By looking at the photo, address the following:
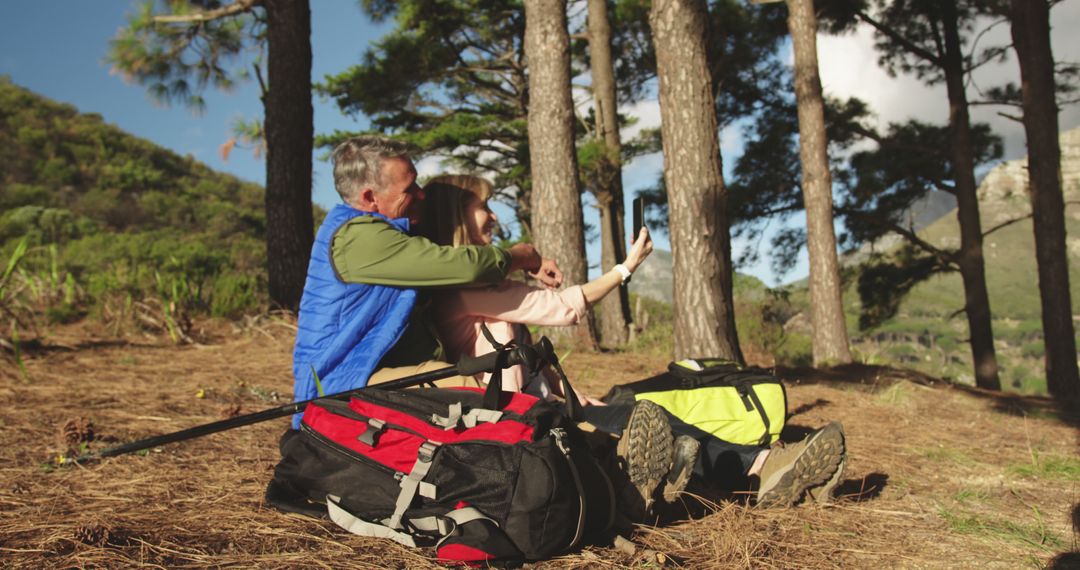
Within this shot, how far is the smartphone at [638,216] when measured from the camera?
254 cm

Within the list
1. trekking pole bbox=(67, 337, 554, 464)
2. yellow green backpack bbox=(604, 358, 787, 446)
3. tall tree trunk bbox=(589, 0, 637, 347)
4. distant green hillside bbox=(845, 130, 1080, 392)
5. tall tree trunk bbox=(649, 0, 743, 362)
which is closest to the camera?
trekking pole bbox=(67, 337, 554, 464)

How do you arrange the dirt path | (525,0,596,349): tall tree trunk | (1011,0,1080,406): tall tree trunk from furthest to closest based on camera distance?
(1011,0,1080,406): tall tree trunk → (525,0,596,349): tall tree trunk → the dirt path

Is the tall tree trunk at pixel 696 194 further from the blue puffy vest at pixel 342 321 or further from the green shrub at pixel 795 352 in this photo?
the green shrub at pixel 795 352

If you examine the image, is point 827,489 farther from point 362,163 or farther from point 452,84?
point 452,84

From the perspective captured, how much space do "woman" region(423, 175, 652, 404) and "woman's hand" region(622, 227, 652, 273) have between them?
1cm

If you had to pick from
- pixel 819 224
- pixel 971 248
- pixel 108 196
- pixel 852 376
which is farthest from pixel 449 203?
pixel 108 196

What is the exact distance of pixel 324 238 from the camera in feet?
6.93

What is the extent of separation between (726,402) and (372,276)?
128 centimetres

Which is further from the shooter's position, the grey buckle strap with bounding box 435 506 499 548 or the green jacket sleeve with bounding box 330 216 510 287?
the green jacket sleeve with bounding box 330 216 510 287

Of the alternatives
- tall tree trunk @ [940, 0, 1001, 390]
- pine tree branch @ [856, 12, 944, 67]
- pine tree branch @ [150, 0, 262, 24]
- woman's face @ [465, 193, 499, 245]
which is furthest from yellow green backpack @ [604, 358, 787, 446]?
pine tree branch @ [856, 12, 944, 67]

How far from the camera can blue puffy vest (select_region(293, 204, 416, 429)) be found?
2.05 m

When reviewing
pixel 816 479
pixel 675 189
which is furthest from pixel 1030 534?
pixel 675 189

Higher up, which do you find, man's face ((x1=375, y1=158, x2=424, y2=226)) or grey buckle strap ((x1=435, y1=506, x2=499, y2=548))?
man's face ((x1=375, y1=158, x2=424, y2=226))

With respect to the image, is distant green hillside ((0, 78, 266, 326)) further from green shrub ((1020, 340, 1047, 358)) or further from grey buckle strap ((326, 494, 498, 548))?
green shrub ((1020, 340, 1047, 358))
